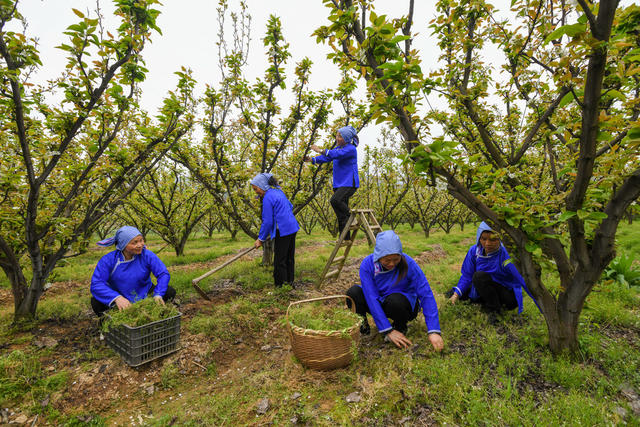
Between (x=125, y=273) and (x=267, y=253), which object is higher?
(x=125, y=273)

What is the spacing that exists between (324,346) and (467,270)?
247 centimetres

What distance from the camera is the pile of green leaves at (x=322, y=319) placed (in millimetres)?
2918

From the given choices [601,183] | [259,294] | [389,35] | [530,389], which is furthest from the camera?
[259,294]

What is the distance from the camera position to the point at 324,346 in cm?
279

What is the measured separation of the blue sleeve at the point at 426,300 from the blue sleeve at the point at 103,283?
3.67m

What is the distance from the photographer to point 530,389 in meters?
2.38

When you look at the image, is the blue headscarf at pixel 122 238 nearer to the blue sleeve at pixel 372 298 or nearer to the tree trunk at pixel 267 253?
the blue sleeve at pixel 372 298

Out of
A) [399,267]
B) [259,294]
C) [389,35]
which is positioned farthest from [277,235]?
[389,35]

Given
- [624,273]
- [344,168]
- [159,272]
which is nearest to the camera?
[159,272]

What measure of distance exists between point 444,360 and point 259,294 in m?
3.44

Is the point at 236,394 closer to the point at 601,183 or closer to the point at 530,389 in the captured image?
the point at 530,389

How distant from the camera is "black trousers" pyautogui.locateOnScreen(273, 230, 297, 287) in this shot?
5.41 m

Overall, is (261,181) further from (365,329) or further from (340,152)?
(365,329)

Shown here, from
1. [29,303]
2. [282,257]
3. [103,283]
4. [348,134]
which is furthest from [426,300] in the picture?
[29,303]
